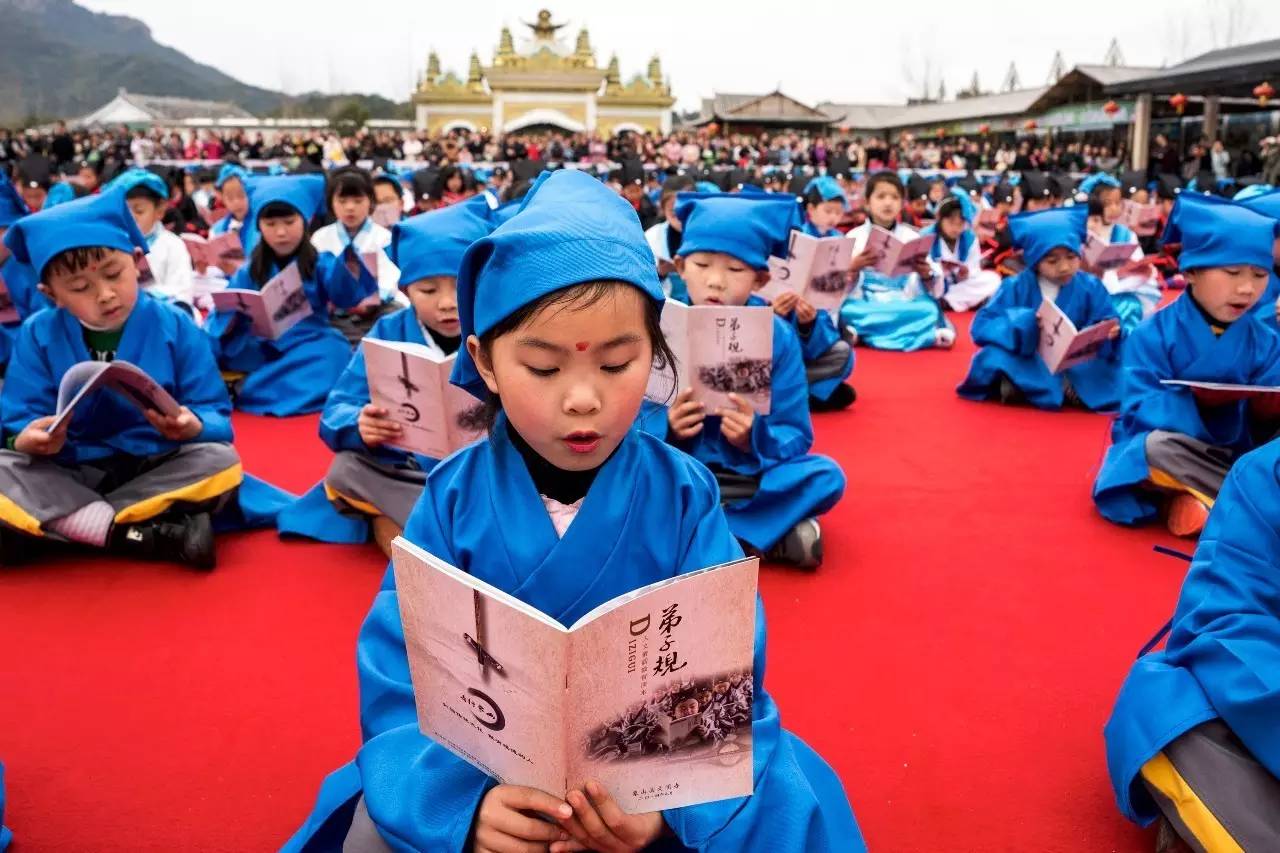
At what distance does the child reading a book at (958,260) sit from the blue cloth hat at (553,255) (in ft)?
24.8

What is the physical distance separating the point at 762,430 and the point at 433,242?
124 cm

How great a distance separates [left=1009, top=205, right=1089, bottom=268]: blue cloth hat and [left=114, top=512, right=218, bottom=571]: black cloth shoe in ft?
14.2

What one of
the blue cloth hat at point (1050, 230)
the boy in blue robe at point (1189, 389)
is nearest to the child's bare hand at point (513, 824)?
the boy in blue robe at point (1189, 389)

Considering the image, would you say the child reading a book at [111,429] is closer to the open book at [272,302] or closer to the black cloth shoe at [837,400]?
the open book at [272,302]

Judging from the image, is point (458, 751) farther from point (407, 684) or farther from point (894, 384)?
point (894, 384)

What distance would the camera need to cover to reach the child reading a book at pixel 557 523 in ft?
4.62

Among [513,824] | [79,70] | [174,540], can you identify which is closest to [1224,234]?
[513,824]

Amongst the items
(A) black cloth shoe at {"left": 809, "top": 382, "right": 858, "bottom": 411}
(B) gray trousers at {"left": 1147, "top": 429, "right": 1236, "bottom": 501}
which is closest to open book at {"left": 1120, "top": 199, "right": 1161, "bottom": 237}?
(A) black cloth shoe at {"left": 809, "top": 382, "right": 858, "bottom": 411}

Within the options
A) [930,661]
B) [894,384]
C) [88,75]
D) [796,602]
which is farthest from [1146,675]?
[88,75]

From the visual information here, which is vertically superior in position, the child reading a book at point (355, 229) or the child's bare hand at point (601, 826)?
the child reading a book at point (355, 229)

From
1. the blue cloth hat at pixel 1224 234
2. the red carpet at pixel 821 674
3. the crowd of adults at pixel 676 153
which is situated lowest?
the red carpet at pixel 821 674

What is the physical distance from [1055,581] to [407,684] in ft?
8.07

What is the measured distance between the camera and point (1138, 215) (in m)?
11.2

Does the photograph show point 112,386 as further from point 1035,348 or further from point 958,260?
point 958,260
